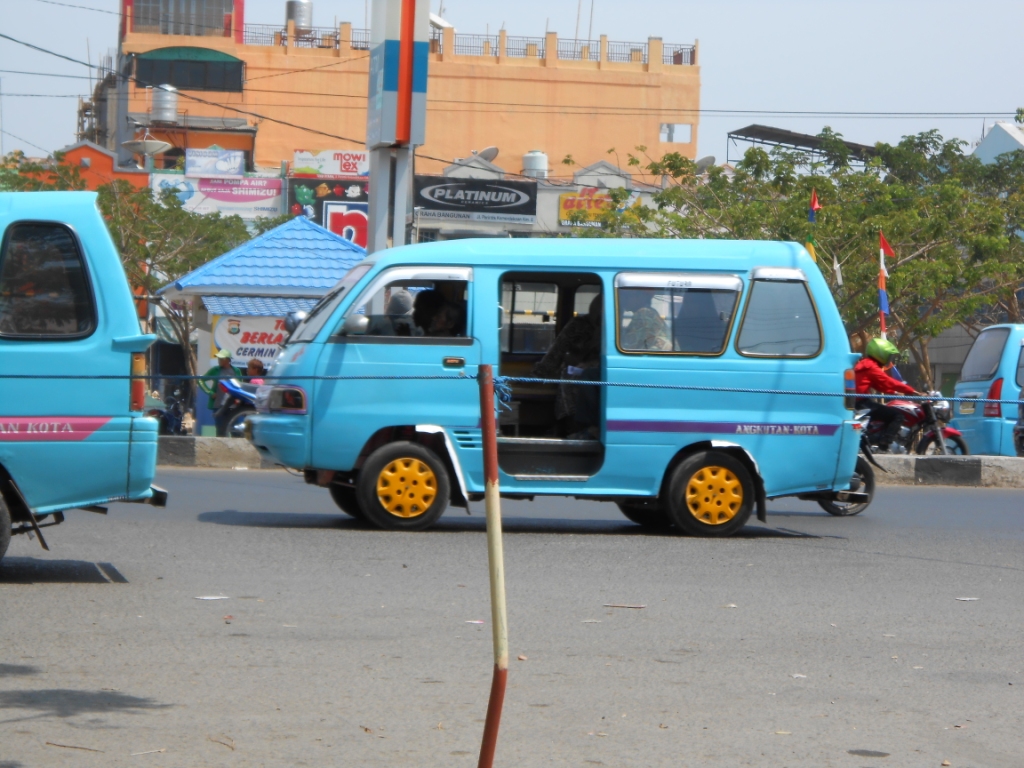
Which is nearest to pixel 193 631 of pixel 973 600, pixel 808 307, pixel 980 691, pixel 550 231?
pixel 980 691

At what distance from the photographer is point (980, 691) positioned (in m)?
5.29

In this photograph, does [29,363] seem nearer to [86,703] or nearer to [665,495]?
[86,703]

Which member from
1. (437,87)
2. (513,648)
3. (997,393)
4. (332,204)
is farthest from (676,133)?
(513,648)

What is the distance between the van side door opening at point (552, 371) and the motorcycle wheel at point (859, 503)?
8.84 ft

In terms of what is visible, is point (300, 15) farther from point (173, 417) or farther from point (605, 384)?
point (605, 384)

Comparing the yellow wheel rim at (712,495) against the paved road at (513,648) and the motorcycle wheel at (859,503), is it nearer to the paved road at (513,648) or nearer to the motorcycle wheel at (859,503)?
the paved road at (513,648)

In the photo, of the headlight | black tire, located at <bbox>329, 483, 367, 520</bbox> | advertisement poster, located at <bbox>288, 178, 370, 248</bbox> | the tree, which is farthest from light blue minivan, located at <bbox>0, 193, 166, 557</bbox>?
advertisement poster, located at <bbox>288, 178, 370, 248</bbox>

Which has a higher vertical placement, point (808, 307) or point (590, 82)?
point (590, 82)

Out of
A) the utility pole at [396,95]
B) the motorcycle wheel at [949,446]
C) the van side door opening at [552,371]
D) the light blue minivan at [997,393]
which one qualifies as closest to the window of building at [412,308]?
the van side door opening at [552,371]

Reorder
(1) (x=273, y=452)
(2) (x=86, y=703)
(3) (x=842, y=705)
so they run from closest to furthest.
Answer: (2) (x=86, y=703)
(3) (x=842, y=705)
(1) (x=273, y=452)

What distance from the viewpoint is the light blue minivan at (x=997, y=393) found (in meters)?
17.4

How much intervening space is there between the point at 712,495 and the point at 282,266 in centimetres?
1233

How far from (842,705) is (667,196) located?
28523mm

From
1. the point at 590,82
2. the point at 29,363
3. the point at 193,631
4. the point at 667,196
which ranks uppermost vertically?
the point at 590,82
